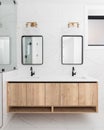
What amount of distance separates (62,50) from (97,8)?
1.07 m

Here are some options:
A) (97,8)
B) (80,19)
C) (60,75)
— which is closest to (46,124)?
(60,75)

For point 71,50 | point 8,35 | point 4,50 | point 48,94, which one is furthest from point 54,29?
point 48,94

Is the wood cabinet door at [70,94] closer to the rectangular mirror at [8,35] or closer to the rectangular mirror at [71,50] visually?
the rectangular mirror at [71,50]

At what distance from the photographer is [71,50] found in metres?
3.70

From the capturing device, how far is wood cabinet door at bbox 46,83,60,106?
308 cm

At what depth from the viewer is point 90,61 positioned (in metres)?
3.71

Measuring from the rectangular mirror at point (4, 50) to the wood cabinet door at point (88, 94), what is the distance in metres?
1.26

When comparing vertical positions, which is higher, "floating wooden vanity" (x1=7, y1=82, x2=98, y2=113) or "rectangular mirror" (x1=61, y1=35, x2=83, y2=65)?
"rectangular mirror" (x1=61, y1=35, x2=83, y2=65)

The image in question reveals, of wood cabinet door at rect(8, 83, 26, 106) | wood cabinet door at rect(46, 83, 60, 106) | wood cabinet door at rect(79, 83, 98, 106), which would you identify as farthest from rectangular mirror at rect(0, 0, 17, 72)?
wood cabinet door at rect(79, 83, 98, 106)

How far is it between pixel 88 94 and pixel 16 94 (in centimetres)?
117

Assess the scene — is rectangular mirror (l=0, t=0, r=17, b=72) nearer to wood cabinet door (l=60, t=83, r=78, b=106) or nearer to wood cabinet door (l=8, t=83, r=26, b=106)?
wood cabinet door (l=8, t=83, r=26, b=106)

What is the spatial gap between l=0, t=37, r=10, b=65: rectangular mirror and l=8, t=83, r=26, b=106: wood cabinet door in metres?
0.43

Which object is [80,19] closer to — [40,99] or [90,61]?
[90,61]

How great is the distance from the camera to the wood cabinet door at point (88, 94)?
10.0ft
